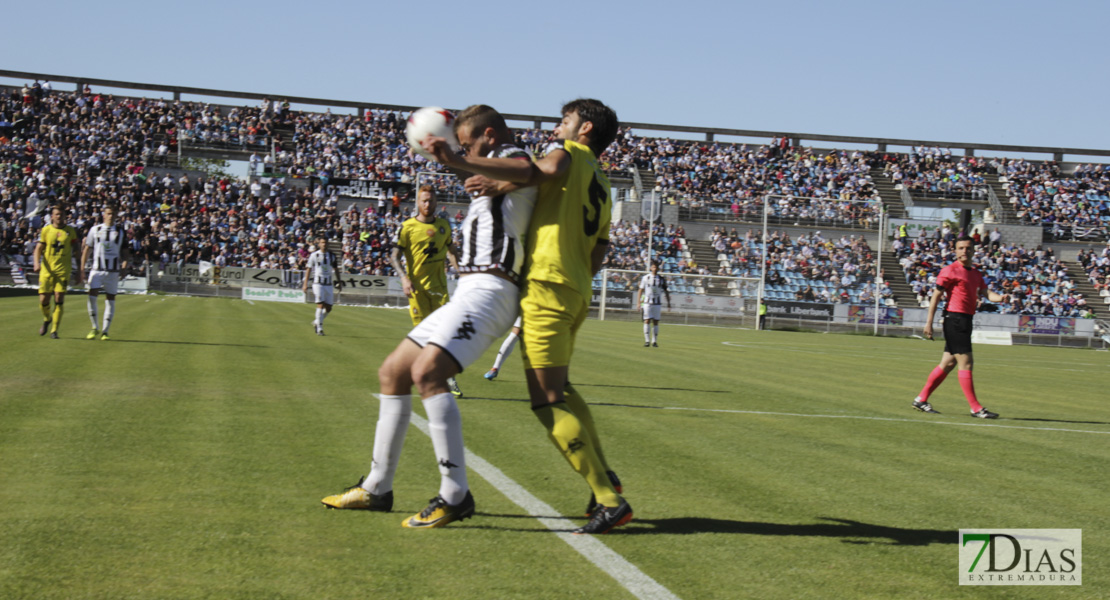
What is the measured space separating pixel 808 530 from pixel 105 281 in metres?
15.3

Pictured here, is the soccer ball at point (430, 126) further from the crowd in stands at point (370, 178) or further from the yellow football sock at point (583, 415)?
the crowd in stands at point (370, 178)

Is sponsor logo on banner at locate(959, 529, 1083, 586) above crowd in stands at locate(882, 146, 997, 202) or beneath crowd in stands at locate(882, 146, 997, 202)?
beneath

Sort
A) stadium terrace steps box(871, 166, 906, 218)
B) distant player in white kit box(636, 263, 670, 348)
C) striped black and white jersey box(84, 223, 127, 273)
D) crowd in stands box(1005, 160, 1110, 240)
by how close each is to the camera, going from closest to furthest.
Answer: striped black and white jersey box(84, 223, 127, 273)
distant player in white kit box(636, 263, 670, 348)
crowd in stands box(1005, 160, 1110, 240)
stadium terrace steps box(871, 166, 906, 218)

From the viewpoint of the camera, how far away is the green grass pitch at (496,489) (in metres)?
3.91

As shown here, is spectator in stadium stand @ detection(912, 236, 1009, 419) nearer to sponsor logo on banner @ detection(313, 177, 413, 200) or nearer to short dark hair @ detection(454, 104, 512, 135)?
short dark hair @ detection(454, 104, 512, 135)

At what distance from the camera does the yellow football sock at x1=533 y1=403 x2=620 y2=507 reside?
471 cm

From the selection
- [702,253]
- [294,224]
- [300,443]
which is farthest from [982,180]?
[300,443]

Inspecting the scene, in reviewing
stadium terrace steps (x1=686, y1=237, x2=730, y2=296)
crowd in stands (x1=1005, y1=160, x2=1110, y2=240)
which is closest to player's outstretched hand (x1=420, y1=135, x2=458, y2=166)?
stadium terrace steps (x1=686, y1=237, x2=730, y2=296)

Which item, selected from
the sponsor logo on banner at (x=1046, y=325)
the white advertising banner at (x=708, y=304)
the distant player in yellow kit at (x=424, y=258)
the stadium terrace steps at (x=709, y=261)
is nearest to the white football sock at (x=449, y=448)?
the distant player in yellow kit at (x=424, y=258)

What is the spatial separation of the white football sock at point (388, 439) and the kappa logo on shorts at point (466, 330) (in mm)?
453

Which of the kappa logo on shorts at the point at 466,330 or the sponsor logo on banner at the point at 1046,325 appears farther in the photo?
the sponsor logo on banner at the point at 1046,325

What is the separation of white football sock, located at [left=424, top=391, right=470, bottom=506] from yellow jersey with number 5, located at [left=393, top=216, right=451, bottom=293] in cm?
668

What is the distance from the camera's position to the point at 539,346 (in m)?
4.70

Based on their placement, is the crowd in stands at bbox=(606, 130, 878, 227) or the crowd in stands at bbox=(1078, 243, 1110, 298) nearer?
the crowd in stands at bbox=(1078, 243, 1110, 298)
